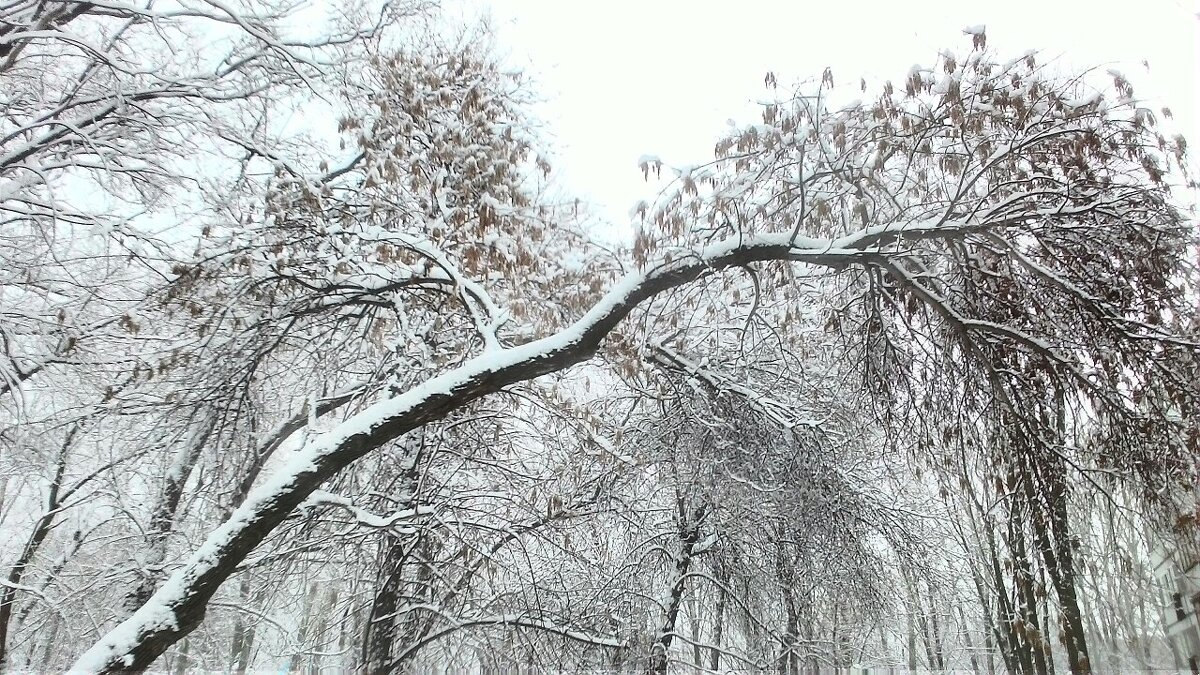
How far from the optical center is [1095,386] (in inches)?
159

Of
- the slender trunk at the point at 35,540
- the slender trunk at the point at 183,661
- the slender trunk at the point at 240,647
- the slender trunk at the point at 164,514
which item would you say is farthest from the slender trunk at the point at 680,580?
the slender trunk at the point at 183,661

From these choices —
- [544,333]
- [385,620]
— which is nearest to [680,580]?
[385,620]

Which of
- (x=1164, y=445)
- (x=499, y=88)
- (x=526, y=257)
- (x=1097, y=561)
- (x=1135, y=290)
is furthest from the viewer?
(x=499, y=88)

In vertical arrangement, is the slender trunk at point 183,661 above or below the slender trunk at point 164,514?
below

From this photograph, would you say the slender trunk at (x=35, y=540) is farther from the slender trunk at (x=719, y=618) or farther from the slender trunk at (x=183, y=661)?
the slender trunk at (x=719, y=618)

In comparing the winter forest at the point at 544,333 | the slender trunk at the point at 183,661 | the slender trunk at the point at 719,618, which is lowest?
the slender trunk at the point at 183,661

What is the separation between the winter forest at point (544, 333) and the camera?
165 inches

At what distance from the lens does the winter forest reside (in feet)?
13.8

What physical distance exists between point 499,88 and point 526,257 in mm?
1733

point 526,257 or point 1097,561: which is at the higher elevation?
point 526,257

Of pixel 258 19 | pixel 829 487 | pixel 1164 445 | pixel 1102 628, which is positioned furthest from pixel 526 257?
pixel 1102 628

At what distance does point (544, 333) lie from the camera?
19.3 ft

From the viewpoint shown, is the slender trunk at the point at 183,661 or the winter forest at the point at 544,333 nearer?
the winter forest at the point at 544,333

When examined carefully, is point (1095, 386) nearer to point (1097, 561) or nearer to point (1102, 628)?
point (1097, 561)
